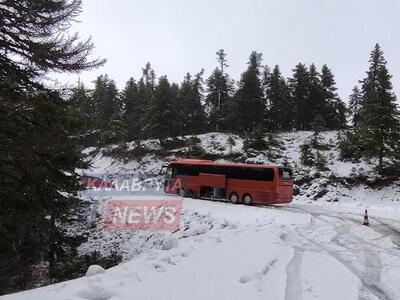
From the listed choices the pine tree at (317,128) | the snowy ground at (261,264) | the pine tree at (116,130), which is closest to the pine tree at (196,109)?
the pine tree at (116,130)

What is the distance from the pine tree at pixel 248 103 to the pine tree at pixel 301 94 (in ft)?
23.4

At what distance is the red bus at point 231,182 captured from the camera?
28.4 meters

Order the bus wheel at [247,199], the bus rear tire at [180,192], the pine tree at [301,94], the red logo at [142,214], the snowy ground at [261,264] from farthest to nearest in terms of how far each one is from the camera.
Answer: the pine tree at [301,94], the bus rear tire at [180,192], the bus wheel at [247,199], the red logo at [142,214], the snowy ground at [261,264]

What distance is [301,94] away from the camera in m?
61.5

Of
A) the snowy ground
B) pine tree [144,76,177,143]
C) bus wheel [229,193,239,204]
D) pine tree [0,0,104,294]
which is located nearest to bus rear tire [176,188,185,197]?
bus wheel [229,193,239,204]

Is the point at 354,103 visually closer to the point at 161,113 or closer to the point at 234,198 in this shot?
the point at 161,113

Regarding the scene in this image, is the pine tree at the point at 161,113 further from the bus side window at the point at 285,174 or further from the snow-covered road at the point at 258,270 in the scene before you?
the snow-covered road at the point at 258,270

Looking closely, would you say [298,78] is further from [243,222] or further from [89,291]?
[89,291]

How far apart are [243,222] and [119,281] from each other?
12807mm

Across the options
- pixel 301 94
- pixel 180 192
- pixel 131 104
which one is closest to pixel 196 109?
pixel 131 104

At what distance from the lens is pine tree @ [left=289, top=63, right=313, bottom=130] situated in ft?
200

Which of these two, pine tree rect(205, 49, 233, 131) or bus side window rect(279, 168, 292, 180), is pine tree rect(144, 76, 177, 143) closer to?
pine tree rect(205, 49, 233, 131)

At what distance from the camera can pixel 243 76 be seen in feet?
188

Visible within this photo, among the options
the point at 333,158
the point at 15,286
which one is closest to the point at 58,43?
the point at 15,286
